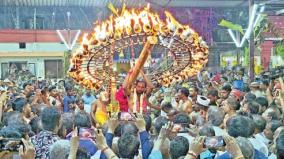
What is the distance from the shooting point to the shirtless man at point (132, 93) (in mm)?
7945

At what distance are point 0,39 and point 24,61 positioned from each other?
74.7 inches

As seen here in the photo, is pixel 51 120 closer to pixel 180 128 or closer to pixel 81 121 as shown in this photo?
pixel 81 121

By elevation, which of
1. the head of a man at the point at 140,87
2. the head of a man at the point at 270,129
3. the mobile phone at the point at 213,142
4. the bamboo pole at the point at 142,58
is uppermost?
the bamboo pole at the point at 142,58

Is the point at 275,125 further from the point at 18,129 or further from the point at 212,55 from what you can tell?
the point at 212,55

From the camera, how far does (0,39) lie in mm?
27062

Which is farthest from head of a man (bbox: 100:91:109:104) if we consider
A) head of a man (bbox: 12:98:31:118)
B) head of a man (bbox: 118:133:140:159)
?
head of a man (bbox: 118:133:140:159)

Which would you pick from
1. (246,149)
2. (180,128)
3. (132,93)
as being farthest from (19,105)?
(246,149)

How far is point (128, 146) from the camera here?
4.32 metres

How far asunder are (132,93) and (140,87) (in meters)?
0.17

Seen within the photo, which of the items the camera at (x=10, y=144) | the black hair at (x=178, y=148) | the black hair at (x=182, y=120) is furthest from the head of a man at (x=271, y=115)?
the camera at (x=10, y=144)

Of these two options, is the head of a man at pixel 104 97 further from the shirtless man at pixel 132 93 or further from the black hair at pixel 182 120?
the black hair at pixel 182 120

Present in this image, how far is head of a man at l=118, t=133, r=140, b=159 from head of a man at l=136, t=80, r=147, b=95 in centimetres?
371

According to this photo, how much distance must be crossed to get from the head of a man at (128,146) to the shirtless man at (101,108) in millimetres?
3927

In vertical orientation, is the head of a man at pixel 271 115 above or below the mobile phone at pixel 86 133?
above
